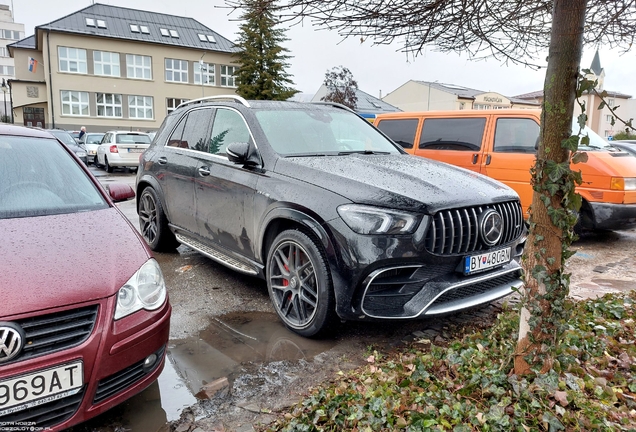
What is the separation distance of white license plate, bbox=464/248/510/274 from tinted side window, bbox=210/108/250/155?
2.20 metres

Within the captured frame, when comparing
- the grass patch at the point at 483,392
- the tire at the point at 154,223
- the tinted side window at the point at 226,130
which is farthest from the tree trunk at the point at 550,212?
the tire at the point at 154,223

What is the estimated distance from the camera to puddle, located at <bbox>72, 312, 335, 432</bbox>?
8.55 feet

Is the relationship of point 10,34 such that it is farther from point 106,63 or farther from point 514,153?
point 514,153

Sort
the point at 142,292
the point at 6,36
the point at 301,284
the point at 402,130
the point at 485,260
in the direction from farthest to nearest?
the point at 6,36 < the point at 402,130 < the point at 301,284 < the point at 485,260 < the point at 142,292

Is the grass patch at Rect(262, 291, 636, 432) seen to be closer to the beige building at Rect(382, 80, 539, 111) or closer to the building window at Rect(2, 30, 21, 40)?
the beige building at Rect(382, 80, 539, 111)

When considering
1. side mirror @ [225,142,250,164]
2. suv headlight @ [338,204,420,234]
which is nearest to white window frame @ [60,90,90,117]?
side mirror @ [225,142,250,164]

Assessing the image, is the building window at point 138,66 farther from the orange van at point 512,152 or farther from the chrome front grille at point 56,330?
the chrome front grille at point 56,330

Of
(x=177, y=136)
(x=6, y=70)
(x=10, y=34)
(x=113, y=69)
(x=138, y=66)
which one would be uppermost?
(x=10, y=34)

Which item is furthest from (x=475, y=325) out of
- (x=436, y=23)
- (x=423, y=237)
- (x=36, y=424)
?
(x=36, y=424)

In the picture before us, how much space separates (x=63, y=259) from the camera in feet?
8.00

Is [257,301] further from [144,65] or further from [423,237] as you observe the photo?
[144,65]

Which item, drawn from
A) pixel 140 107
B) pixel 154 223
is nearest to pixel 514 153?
pixel 154 223

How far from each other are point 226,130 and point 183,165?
75 centimetres

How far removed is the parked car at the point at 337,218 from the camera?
311cm
